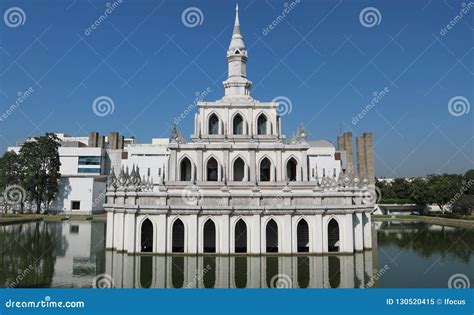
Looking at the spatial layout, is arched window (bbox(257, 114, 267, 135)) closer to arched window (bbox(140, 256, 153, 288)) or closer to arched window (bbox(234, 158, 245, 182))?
arched window (bbox(234, 158, 245, 182))

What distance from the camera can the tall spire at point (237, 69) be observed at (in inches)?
1409

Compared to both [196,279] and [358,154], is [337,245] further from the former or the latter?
[358,154]

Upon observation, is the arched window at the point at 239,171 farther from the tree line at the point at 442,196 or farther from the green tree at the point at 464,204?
the green tree at the point at 464,204

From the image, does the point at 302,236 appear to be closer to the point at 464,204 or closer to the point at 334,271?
the point at 334,271

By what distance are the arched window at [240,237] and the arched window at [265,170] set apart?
6.32m

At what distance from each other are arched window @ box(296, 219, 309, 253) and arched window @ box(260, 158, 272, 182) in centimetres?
612

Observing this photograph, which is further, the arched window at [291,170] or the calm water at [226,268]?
the arched window at [291,170]

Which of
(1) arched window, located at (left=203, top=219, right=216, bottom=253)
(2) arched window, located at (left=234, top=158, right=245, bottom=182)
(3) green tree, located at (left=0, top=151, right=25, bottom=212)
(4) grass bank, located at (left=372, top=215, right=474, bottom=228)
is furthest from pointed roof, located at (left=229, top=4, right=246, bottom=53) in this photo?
(3) green tree, located at (left=0, top=151, right=25, bottom=212)

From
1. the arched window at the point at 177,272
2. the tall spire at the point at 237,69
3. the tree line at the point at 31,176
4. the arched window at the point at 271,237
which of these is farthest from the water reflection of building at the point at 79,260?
the tree line at the point at 31,176

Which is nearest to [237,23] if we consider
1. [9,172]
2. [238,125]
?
[238,125]

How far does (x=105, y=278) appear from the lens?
66.0 feet

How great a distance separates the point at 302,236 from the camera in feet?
90.3

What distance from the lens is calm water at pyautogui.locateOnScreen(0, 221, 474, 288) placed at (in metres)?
19.2

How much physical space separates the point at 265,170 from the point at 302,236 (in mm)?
7200
